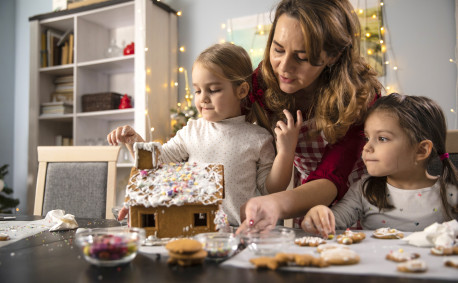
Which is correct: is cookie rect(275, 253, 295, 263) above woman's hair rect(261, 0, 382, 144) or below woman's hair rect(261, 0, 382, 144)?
below

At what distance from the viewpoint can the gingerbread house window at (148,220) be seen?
0.89 metres

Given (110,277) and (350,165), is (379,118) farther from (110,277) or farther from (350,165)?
(110,277)

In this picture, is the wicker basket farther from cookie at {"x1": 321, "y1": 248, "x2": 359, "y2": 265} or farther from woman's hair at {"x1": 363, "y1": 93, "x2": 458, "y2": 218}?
cookie at {"x1": 321, "y1": 248, "x2": 359, "y2": 265}

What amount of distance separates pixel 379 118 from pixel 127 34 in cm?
362

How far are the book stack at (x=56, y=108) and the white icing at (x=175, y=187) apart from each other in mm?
3509

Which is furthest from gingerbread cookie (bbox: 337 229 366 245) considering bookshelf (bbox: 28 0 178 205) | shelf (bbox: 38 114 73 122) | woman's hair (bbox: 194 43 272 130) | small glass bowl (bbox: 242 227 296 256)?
shelf (bbox: 38 114 73 122)

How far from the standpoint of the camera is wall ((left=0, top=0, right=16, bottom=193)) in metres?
4.46

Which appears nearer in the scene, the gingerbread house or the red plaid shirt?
the gingerbread house

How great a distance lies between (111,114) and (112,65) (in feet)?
1.68

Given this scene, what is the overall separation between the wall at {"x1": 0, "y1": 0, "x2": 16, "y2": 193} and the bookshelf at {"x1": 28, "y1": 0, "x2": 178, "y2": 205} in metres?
0.50

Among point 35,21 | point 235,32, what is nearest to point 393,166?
point 235,32

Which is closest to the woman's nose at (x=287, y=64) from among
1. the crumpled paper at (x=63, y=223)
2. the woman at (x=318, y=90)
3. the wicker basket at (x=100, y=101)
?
the woman at (x=318, y=90)

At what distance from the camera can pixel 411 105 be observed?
1160 mm

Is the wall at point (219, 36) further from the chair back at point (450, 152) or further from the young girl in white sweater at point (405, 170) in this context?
the young girl in white sweater at point (405, 170)
